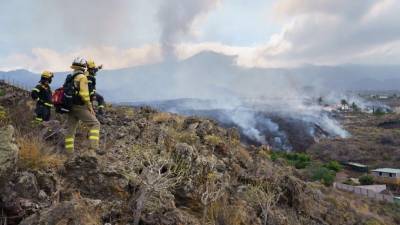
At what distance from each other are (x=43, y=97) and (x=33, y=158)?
392 centimetres

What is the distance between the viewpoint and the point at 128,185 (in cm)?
571

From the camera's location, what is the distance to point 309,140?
2463 inches

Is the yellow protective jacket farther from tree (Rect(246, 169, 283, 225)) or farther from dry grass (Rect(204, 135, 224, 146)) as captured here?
dry grass (Rect(204, 135, 224, 146))

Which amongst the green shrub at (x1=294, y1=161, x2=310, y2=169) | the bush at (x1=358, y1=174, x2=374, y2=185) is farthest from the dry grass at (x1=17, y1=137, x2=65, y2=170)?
the green shrub at (x1=294, y1=161, x2=310, y2=169)

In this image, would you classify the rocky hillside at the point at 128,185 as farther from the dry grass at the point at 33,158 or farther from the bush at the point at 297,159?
the bush at the point at 297,159

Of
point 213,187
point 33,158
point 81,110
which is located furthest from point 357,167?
point 33,158

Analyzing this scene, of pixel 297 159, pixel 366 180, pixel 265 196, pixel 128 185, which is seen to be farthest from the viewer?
pixel 297 159

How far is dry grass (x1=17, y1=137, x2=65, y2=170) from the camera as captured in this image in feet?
17.3

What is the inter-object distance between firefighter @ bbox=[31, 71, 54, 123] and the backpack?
169 centimetres

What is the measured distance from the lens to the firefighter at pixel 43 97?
874 cm

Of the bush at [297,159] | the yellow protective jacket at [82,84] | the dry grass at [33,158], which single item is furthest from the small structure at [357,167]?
the dry grass at [33,158]

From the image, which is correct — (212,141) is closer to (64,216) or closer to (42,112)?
(42,112)

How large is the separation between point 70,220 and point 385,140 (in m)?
56.2

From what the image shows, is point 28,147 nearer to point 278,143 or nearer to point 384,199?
point 384,199
